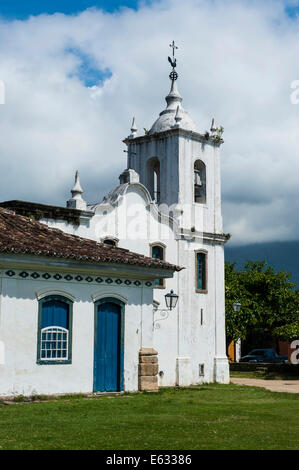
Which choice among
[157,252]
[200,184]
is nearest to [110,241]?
[157,252]

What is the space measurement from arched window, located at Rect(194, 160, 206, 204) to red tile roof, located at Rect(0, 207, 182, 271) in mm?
8098

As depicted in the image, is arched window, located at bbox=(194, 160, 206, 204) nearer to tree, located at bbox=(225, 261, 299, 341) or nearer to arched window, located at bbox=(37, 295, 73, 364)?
arched window, located at bbox=(37, 295, 73, 364)

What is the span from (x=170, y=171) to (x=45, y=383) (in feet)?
37.7

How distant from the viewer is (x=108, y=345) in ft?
57.4

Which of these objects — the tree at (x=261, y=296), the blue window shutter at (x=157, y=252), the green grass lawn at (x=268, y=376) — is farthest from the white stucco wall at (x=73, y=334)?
the tree at (x=261, y=296)

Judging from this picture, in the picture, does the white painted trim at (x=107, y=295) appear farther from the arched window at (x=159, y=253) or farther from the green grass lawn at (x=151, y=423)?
the arched window at (x=159, y=253)

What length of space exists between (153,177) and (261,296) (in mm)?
20402

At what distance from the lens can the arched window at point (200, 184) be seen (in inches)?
1030

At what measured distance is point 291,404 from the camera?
1595 cm

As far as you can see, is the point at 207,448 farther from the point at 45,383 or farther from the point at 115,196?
the point at 115,196

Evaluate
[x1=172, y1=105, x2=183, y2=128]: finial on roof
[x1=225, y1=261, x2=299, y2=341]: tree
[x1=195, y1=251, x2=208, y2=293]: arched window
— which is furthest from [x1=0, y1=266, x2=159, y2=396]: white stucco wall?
[x1=225, y1=261, x2=299, y2=341]: tree

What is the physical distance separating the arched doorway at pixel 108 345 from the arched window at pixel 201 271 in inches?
308

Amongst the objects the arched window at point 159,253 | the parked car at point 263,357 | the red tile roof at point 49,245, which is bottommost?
the parked car at point 263,357

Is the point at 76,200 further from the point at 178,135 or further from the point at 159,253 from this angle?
the point at 178,135
